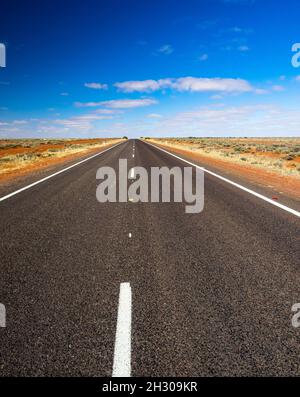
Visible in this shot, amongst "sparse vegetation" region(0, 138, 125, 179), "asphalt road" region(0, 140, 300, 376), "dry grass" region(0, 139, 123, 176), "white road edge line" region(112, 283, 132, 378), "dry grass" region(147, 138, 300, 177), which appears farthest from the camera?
"dry grass" region(0, 139, 123, 176)

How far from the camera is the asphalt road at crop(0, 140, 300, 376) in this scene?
8.62 feet

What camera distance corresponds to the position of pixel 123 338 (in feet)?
9.43

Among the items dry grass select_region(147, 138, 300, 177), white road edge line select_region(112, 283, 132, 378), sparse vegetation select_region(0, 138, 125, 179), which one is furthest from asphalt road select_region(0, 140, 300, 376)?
sparse vegetation select_region(0, 138, 125, 179)

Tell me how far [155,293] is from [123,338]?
0.86 meters

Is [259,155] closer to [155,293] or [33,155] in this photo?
[33,155]

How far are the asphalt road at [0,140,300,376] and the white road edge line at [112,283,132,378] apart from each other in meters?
0.04

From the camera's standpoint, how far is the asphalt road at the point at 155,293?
8.62ft

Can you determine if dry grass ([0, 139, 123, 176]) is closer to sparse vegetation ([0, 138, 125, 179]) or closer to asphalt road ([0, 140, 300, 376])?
sparse vegetation ([0, 138, 125, 179])

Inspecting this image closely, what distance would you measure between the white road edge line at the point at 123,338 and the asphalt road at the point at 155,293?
45 mm

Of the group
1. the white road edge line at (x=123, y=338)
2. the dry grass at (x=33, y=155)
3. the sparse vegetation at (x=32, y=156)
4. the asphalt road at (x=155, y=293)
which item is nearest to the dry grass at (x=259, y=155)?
the asphalt road at (x=155, y=293)
